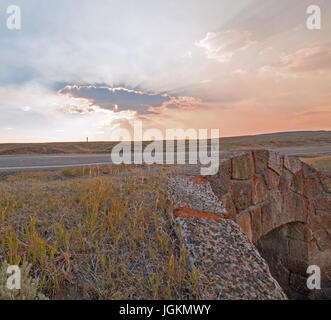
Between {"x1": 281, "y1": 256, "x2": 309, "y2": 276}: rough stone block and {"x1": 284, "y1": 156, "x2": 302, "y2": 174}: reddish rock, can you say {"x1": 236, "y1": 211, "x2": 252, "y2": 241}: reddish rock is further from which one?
{"x1": 281, "y1": 256, "x2": 309, "y2": 276}: rough stone block

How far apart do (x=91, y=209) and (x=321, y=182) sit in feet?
13.8

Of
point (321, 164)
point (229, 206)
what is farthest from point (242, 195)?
point (321, 164)

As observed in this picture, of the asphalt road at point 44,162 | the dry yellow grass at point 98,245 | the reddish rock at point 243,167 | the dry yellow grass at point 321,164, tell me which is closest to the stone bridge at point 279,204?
the reddish rock at point 243,167

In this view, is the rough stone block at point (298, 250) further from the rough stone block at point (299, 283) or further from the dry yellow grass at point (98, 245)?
the dry yellow grass at point (98, 245)

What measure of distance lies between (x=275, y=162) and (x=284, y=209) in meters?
0.91

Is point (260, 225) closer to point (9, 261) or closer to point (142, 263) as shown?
point (142, 263)

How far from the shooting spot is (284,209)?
3.89 m

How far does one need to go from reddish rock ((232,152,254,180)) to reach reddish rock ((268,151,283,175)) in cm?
45

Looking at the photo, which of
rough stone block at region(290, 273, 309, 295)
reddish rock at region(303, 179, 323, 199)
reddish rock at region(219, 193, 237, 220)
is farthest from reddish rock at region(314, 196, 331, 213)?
reddish rock at region(219, 193, 237, 220)

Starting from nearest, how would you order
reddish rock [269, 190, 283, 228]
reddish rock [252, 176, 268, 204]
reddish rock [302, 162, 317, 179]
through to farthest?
reddish rock [252, 176, 268, 204], reddish rock [269, 190, 283, 228], reddish rock [302, 162, 317, 179]

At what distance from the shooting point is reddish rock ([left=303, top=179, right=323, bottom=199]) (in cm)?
414

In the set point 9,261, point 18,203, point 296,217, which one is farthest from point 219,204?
point 296,217

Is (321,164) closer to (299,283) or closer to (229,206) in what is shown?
(299,283)

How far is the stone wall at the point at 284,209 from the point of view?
10.8 feet
